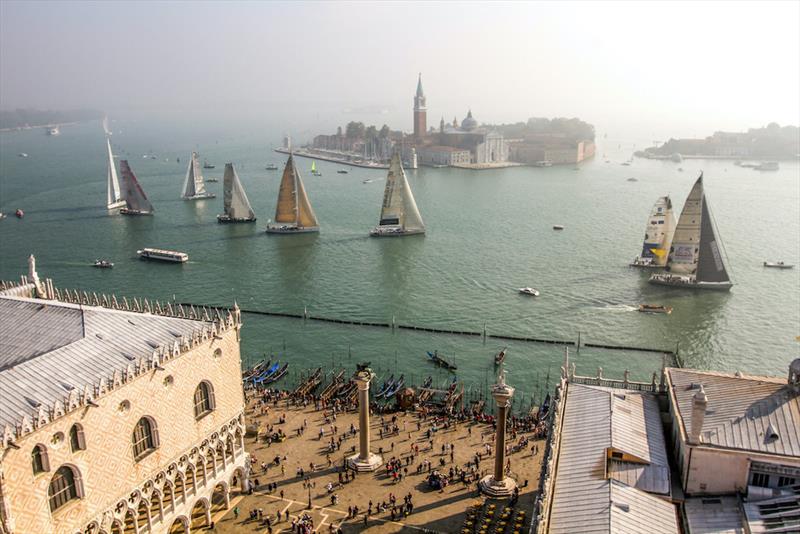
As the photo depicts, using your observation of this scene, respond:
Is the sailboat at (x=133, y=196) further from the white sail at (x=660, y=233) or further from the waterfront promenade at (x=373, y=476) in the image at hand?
the waterfront promenade at (x=373, y=476)

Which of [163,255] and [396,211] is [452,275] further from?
[163,255]

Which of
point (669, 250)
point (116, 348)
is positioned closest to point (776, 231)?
point (669, 250)

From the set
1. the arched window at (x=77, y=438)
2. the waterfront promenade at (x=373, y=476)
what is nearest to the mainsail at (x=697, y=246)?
the waterfront promenade at (x=373, y=476)

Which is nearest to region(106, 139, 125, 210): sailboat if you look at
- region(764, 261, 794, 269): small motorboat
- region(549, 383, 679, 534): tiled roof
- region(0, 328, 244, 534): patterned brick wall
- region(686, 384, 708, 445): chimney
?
region(0, 328, 244, 534): patterned brick wall

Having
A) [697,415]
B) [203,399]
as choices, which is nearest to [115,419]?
[203,399]

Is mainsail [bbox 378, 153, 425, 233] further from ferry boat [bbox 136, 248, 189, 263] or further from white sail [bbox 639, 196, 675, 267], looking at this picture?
white sail [bbox 639, 196, 675, 267]

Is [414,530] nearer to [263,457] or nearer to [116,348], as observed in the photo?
[263,457]
